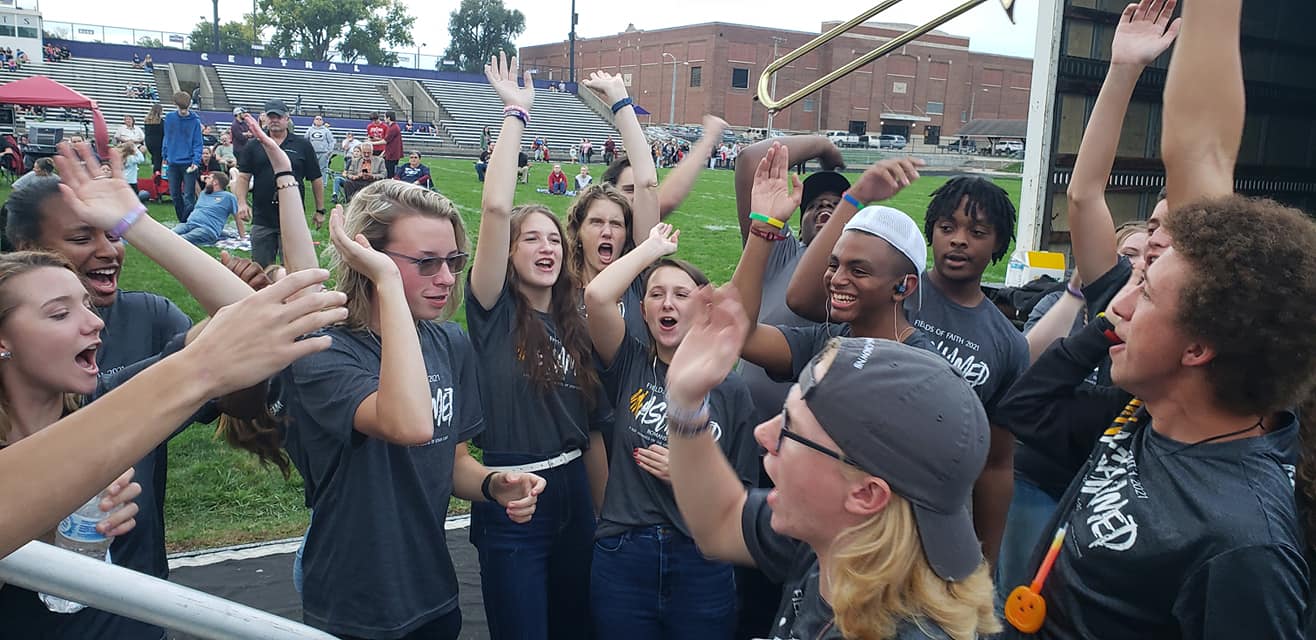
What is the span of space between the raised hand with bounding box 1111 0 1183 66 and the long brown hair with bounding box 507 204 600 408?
6.58ft

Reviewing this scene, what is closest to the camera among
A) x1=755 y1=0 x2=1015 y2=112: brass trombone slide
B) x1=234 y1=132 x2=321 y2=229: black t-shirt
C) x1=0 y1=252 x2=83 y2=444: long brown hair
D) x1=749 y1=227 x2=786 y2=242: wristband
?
x1=0 y1=252 x2=83 y2=444: long brown hair

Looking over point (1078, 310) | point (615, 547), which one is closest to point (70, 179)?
point (615, 547)

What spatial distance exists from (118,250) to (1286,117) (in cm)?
722

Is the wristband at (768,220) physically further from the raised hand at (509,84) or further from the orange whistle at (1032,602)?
the orange whistle at (1032,602)

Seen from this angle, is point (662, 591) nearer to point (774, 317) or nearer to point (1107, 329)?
point (774, 317)

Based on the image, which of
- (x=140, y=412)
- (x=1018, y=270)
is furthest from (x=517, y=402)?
(x=1018, y=270)

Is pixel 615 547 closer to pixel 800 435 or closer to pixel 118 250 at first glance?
pixel 800 435

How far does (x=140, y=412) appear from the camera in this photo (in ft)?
4.50

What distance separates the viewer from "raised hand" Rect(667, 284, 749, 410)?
192 centimetres

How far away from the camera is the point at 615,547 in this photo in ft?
9.51

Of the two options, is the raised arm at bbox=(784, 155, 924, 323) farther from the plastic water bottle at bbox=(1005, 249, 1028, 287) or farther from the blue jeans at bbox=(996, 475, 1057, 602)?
the plastic water bottle at bbox=(1005, 249, 1028, 287)

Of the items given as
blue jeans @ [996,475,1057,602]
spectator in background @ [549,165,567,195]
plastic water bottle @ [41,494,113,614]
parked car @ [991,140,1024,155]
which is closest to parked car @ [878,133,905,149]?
parked car @ [991,140,1024,155]

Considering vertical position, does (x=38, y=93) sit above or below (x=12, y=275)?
above

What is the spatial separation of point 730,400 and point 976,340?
3.24 feet
